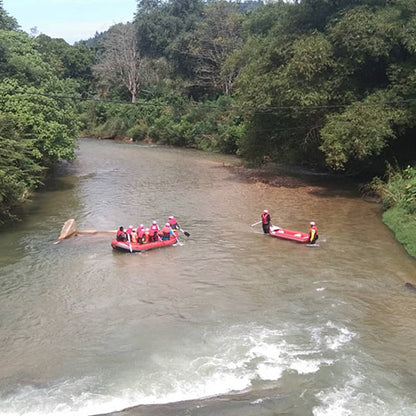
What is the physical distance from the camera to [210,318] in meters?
12.9

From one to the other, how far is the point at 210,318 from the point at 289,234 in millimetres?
7127

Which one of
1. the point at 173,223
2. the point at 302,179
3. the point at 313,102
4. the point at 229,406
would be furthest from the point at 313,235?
the point at 302,179

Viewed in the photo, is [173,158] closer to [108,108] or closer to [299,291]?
[108,108]

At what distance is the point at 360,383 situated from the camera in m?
10.0

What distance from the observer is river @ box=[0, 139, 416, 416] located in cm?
967

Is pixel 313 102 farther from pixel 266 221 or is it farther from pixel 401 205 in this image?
pixel 266 221

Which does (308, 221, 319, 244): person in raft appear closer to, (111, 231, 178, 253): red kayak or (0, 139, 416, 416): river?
(0, 139, 416, 416): river

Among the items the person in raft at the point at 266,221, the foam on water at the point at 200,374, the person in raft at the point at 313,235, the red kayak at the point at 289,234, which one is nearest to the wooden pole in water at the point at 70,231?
the person in raft at the point at 266,221

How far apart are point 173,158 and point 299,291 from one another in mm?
27722

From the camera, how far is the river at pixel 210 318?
967 cm

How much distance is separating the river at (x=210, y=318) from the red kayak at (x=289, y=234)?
17.1 inches

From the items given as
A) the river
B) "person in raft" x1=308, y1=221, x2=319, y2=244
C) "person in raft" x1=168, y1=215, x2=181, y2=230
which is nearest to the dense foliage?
the river

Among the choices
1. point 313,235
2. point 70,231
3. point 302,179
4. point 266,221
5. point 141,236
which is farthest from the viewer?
point 302,179

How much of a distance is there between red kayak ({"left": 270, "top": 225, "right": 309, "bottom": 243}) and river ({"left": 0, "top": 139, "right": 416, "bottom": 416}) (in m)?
0.43
